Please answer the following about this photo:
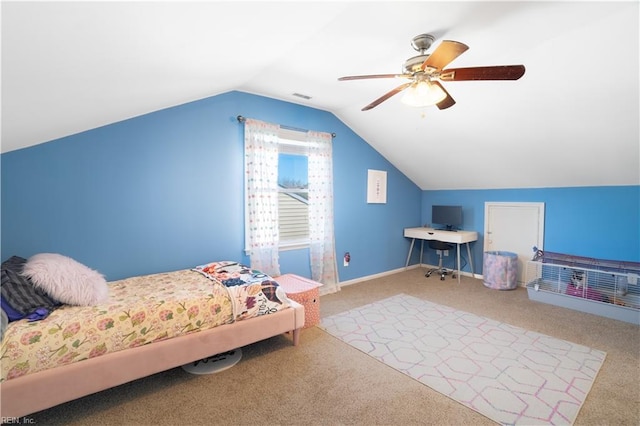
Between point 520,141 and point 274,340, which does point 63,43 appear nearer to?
point 274,340

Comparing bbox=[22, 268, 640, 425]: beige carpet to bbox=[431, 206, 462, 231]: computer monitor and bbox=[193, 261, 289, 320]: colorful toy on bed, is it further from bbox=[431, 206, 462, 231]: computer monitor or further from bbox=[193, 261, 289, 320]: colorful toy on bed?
bbox=[431, 206, 462, 231]: computer monitor

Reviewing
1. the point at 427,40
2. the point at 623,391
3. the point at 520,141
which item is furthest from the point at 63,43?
the point at 520,141

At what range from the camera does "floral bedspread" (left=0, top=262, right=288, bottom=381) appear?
1669 millimetres

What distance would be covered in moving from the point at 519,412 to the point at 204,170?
3.34 m

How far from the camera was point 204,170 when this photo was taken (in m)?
3.24

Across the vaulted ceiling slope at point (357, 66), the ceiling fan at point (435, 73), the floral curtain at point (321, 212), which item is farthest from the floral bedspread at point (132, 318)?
the ceiling fan at point (435, 73)

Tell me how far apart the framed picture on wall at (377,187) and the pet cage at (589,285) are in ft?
7.65

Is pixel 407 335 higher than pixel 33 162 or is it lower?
lower

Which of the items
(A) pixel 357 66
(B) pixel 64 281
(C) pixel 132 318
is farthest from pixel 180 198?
(A) pixel 357 66

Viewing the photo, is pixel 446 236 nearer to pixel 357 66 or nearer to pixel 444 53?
pixel 357 66

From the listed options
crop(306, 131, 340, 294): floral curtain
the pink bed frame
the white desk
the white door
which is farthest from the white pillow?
the white door

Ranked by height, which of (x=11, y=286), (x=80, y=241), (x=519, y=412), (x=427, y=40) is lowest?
(x=519, y=412)

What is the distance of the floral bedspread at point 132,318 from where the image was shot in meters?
Answer: 1.67

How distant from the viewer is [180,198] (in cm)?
309
